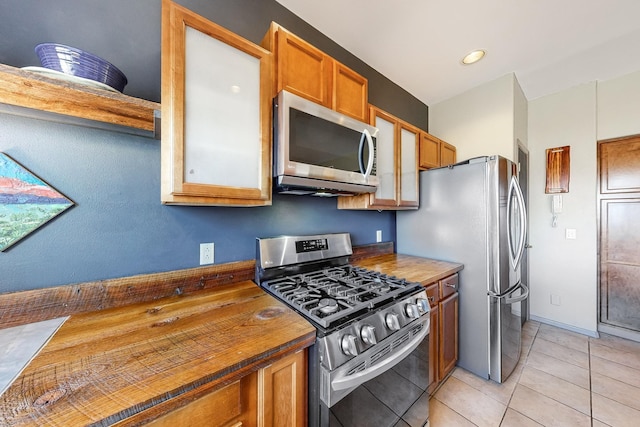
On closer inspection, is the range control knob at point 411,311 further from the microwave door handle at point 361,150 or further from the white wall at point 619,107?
the white wall at point 619,107

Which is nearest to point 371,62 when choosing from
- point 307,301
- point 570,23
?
point 570,23

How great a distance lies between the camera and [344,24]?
1799 mm

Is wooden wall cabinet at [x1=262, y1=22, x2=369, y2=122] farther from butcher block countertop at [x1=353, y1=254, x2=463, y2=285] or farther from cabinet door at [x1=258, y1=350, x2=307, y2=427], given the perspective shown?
cabinet door at [x1=258, y1=350, x2=307, y2=427]

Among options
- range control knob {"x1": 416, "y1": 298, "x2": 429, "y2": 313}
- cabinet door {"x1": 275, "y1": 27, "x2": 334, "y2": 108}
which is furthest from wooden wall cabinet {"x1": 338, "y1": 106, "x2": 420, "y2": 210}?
range control knob {"x1": 416, "y1": 298, "x2": 429, "y2": 313}

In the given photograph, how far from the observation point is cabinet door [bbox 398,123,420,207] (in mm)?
2057

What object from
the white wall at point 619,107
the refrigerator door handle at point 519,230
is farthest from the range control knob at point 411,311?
the white wall at point 619,107

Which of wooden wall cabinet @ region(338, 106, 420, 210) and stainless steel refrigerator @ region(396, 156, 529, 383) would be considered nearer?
stainless steel refrigerator @ region(396, 156, 529, 383)

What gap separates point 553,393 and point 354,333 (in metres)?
1.92

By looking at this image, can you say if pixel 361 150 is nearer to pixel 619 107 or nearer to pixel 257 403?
pixel 257 403

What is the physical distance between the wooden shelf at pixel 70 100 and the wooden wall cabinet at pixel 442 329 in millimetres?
1805

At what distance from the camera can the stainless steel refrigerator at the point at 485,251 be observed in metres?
1.73

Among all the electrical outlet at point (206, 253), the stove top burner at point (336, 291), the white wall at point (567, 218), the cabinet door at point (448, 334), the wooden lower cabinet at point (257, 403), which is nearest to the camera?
the wooden lower cabinet at point (257, 403)

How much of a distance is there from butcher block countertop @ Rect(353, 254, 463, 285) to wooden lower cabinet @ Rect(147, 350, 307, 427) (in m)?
0.96

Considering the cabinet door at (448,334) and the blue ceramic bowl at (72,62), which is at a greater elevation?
the blue ceramic bowl at (72,62)
